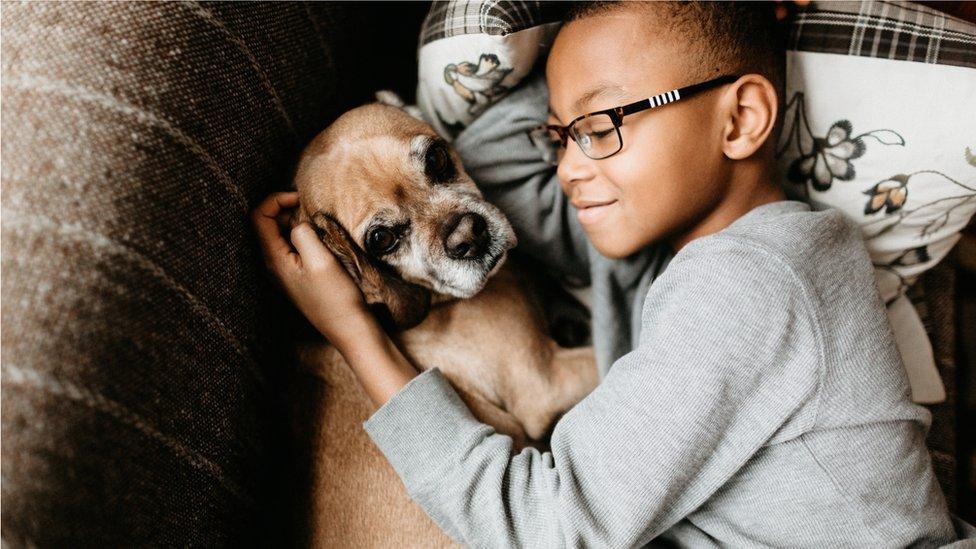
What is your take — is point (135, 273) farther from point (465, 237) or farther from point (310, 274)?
point (465, 237)

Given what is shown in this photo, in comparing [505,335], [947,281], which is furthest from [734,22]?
[947,281]

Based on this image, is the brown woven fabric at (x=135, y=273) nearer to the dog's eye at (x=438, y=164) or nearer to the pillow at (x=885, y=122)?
the dog's eye at (x=438, y=164)

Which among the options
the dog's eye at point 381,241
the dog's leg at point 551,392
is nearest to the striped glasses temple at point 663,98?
the dog's eye at point 381,241

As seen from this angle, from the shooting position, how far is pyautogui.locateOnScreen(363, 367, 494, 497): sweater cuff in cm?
123

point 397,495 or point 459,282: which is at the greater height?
point 459,282

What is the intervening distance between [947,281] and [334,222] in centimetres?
200

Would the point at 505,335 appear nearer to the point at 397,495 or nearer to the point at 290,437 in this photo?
the point at 397,495

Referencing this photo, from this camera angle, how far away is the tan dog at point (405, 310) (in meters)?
1.39

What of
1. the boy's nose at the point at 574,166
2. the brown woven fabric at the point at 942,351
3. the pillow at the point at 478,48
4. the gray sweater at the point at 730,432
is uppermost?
the pillow at the point at 478,48

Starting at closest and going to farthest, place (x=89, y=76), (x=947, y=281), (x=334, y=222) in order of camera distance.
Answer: (x=89, y=76), (x=334, y=222), (x=947, y=281)

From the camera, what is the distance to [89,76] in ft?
3.15

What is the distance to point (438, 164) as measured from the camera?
1575 mm

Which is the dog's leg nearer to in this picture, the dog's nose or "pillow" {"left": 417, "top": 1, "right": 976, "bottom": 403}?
the dog's nose

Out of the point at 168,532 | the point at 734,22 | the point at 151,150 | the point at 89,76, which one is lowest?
the point at 168,532
